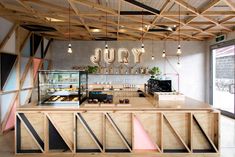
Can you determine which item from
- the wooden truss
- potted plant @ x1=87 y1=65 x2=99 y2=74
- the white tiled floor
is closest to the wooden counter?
the white tiled floor

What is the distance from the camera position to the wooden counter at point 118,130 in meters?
4.21

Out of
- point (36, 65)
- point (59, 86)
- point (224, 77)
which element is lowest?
point (59, 86)

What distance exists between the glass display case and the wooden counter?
1.05 ft

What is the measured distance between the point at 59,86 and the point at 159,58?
6.51 meters

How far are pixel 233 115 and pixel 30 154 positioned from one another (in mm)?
7101

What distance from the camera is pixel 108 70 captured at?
9.99 metres

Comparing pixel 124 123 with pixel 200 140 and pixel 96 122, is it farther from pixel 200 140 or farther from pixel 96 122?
pixel 200 140

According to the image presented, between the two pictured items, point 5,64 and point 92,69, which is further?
point 92,69

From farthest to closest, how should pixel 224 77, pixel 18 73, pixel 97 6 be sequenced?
pixel 224 77, pixel 18 73, pixel 97 6

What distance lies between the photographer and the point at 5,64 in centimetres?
599

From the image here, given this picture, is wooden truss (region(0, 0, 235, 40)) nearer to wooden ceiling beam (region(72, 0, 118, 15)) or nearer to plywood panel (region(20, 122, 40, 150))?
wooden ceiling beam (region(72, 0, 118, 15))

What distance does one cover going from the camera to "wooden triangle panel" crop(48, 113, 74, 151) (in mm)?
4242

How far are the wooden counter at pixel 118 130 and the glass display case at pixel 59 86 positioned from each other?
0.32 meters

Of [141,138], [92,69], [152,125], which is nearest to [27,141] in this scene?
[141,138]
